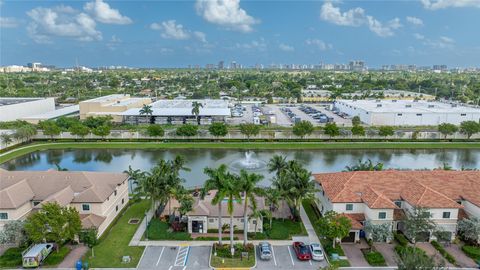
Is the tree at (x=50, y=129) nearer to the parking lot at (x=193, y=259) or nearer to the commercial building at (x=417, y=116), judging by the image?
the parking lot at (x=193, y=259)

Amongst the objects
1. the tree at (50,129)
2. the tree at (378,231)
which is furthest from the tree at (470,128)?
the tree at (50,129)

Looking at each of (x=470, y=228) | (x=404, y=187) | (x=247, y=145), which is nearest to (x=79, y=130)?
(x=247, y=145)

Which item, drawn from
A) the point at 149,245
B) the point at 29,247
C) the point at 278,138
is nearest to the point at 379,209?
the point at 149,245

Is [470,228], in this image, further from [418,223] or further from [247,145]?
[247,145]

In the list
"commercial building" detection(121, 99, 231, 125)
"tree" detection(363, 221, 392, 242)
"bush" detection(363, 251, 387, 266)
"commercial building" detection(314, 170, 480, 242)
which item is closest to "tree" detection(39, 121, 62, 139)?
"commercial building" detection(121, 99, 231, 125)

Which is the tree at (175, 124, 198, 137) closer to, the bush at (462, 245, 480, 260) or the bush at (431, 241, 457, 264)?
the bush at (431, 241, 457, 264)
